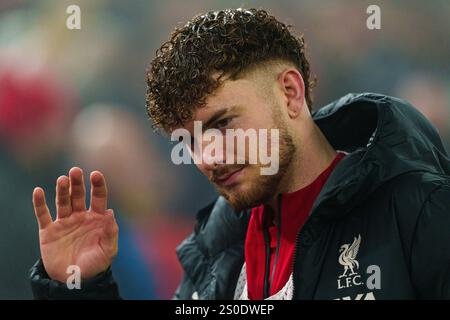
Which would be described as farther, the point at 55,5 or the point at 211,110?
the point at 55,5

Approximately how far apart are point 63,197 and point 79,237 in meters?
0.10

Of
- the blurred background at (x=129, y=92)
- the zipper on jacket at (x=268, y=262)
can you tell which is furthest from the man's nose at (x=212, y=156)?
the blurred background at (x=129, y=92)

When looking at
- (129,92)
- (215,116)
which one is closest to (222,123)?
(215,116)

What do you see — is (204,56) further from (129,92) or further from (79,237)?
(129,92)

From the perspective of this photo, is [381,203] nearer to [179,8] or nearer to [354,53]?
[354,53]

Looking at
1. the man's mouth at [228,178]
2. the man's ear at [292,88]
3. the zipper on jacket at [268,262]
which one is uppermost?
the man's ear at [292,88]

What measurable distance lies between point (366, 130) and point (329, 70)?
1.02m

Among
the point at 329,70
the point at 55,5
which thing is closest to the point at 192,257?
the point at 329,70

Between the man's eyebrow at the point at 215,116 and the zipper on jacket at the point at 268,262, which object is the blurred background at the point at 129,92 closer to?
the zipper on jacket at the point at 268,262

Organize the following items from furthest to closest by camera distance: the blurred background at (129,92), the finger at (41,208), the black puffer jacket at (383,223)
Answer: the blurred background at (129,92), the finger at (41,208), the black puffer jacket at (383,223)

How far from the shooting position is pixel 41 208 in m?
0.82

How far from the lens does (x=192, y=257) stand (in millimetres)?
1064

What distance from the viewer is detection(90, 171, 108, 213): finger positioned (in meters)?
0.81

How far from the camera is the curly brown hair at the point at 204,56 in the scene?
2.66 feet
